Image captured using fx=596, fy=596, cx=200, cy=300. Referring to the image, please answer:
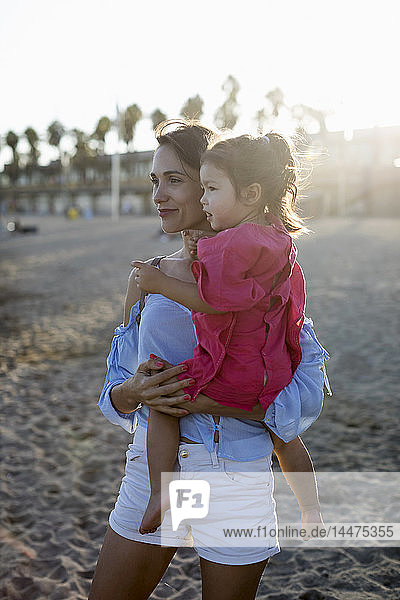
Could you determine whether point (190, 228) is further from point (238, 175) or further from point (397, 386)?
point (397, 386)

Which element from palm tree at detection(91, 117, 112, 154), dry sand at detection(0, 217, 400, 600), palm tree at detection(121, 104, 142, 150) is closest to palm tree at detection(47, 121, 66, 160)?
palm tree at detection(91, 117, 112, 154)

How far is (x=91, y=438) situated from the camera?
523 cm

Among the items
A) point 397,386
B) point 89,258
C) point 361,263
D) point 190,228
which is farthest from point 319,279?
point 190,228

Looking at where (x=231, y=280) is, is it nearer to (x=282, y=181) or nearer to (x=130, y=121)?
(x=282, y=181)

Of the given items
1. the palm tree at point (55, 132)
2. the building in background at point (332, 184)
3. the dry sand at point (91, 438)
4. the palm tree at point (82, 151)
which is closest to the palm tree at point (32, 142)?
the palm tree at point (55, 132)

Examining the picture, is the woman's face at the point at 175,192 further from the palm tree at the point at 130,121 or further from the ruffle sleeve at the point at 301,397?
the palm tree at the point at 130,121

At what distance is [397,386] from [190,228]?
16.3ft

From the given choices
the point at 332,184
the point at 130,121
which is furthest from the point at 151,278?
the point at 130,121

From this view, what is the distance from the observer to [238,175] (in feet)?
5.62

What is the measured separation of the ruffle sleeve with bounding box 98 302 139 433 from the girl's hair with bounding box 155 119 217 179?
52 centimetres

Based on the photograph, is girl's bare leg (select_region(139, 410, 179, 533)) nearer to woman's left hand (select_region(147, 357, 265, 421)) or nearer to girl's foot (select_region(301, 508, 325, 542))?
woman's left hand (select_region(147, 357, 265, 421))

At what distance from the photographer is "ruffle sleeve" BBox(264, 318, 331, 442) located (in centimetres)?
174

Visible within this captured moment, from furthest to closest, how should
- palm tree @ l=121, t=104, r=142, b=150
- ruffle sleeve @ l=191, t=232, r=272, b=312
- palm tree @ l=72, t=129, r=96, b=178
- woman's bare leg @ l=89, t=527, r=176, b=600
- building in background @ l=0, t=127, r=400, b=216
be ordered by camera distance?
palm tree @ l=121, t=104, r=142, b=150 < palm tree @ l=72, t=129, r=96, b=178 < building in background @ l=0, t=127, r=400, b=216 < woman's bare leg @ l=89, t=527, r=176, b=600 < ruffle sleeve @ l=191, t=232, r=272, b=312

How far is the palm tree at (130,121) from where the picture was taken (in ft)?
284
